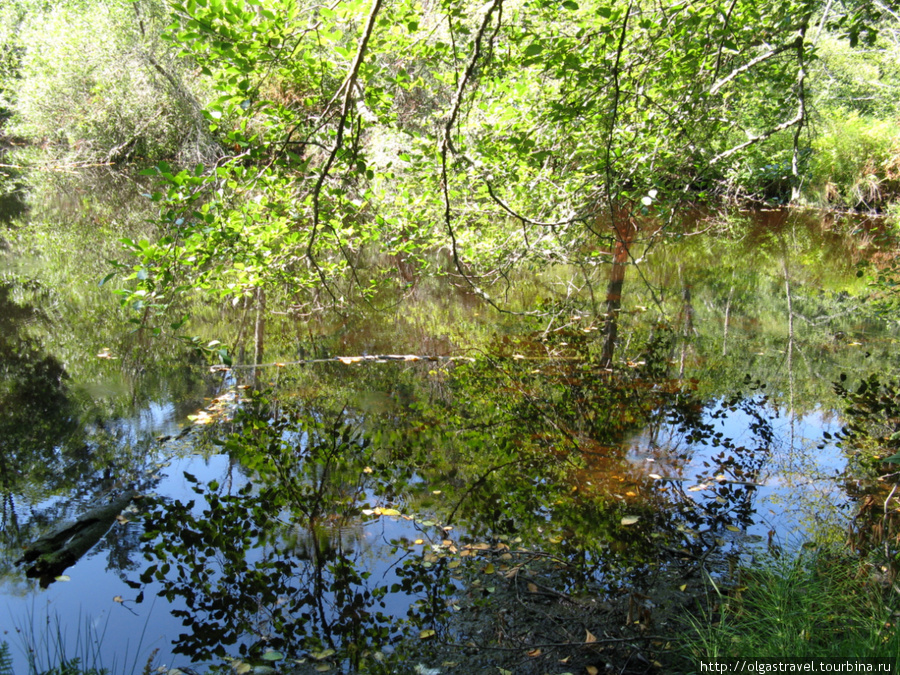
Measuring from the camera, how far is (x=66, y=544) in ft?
11.2

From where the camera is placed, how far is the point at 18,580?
3.16 metres

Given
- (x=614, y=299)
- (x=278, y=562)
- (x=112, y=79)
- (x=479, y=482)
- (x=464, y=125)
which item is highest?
(x=112, y=79)

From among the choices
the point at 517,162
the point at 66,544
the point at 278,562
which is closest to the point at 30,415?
the point at 66,544

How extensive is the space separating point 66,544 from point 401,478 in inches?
79.9

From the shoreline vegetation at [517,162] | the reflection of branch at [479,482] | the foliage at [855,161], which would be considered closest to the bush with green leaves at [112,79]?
the shoreline vegetation at [517,162]

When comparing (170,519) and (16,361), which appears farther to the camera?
(16,361)

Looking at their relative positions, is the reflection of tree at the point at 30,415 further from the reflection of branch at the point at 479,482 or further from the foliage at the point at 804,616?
the foliage at the point at 804,616

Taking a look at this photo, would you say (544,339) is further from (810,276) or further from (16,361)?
(810,276)

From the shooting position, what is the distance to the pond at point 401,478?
2842mm

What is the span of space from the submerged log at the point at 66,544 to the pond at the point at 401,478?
0.8 inches

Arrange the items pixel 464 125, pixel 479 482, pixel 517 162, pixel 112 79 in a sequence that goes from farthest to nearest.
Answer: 1. pixel 112 79
2. pixel 517 162
3. pixel 464 125
4. pixel 479 482

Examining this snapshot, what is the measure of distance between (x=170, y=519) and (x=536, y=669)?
95.6 inches

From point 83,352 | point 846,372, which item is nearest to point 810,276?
point 846,372

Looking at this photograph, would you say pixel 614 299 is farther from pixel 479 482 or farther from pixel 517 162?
pixel 479 482
